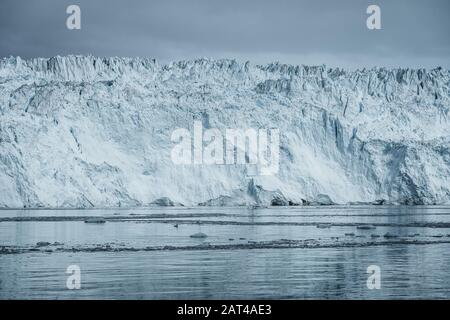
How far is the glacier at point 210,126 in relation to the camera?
145ft

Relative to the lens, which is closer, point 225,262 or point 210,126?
point 225,262

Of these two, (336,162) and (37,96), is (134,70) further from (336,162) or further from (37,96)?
(336,162)

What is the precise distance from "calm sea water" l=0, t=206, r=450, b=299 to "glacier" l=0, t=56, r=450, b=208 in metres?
18.0

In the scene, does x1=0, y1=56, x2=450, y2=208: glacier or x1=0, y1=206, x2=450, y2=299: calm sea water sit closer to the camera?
x1=0, y1=206, x2=450, y2=299: calm sea water

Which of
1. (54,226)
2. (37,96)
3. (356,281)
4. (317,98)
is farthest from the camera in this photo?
(317,98)

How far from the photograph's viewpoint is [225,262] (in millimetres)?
15953

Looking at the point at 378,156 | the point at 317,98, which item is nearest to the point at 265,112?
the point at 317,98

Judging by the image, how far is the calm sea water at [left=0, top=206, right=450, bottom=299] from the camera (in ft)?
39.5

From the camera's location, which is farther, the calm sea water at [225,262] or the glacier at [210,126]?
the glacier at [210,126]

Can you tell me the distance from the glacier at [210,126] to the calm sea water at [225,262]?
17957 millimetres

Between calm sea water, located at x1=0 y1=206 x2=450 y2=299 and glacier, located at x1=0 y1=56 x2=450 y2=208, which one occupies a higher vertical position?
glacier, located at x1=0 y1=56 x2=450 y2=208

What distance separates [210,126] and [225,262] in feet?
112

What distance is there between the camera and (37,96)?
47.1 metres

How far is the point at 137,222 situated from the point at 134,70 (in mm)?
29087
